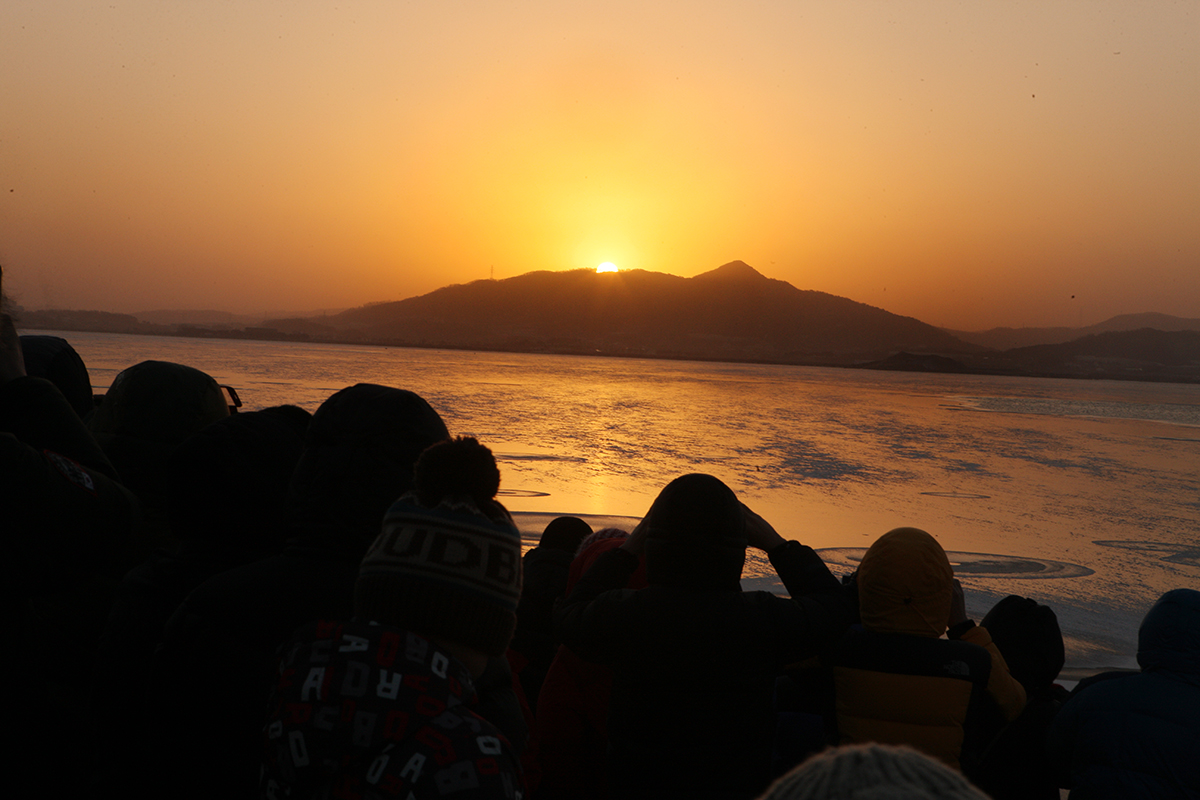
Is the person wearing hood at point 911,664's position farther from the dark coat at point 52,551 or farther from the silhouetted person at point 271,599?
the dark coat at point 52,551

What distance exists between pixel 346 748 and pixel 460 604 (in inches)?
10.3

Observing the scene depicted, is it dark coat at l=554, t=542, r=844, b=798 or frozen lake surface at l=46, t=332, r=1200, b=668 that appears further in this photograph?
frozen lake surface at l=46, t=332, r=1200, b=668

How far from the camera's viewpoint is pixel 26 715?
66.4 inches

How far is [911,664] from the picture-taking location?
224cm

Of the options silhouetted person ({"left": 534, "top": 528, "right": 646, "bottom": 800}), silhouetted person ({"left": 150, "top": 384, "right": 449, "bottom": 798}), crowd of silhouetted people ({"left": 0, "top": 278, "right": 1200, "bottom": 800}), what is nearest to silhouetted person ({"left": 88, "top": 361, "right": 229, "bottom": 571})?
crowd of silhouetted people ({"left": 0, "top": 278, "right": 1200, "bottom": 800})

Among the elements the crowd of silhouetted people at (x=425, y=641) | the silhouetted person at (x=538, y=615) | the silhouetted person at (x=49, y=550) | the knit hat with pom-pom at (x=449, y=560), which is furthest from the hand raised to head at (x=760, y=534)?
the silhouetted person at (x=49, y=550)

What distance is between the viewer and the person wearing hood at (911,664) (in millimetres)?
2238

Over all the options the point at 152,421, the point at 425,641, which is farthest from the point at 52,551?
the point at 152,421

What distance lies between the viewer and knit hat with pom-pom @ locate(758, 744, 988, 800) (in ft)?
1.99

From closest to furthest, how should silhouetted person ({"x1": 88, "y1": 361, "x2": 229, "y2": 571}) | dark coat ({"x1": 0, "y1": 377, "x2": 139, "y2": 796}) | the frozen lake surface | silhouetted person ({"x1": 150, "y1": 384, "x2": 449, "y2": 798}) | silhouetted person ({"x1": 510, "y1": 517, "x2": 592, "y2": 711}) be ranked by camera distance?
dark coat ({"x1": 0, "y1": 377, "x2": 139, "y2": 796}) < silhouetted person ({"x1": 150, "y1": 384, "x2": 449, "y2": 798}) < silhouetted person ({"x1": 88, "y1": 361, "x2": 229, "y2": 571}) < silhouetted person ({"x1": 510, "y1": 517, "x2": 592, "y2": 711}) < the frozen lake surface

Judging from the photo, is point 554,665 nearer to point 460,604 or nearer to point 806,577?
→ point 806,577

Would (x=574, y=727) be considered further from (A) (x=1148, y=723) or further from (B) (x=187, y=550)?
(A) (x=1148, y=723)

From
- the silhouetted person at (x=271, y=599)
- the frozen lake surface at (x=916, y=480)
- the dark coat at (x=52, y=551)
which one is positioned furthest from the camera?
the frozen lake surface at (x=916, y=480)

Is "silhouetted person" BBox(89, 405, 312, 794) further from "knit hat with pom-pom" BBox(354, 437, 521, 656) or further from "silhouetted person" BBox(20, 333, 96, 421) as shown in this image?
"silhouetted person" BBox(20, 333, 96, 421)
